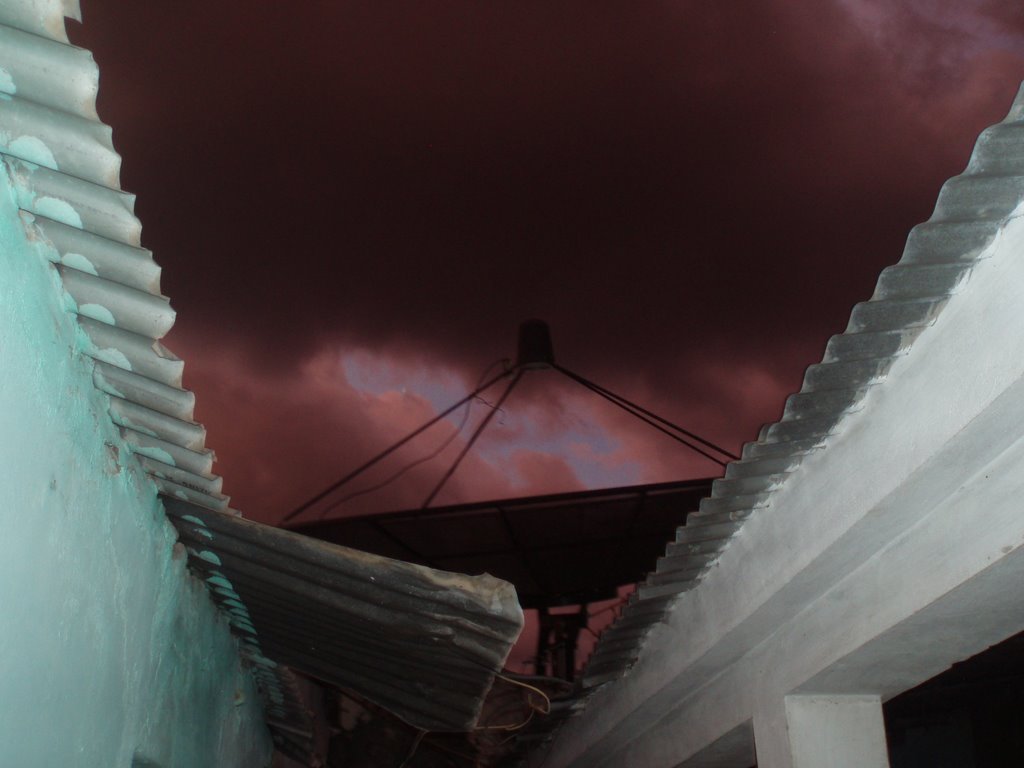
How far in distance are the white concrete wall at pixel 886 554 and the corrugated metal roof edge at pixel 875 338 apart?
58 millimetres

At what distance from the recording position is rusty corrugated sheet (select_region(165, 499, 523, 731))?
3221 millimetres

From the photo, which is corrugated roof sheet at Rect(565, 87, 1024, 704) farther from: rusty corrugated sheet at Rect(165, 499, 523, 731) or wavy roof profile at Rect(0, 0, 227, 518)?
wavy roof profile at Rect(0, 0, 227, 518)

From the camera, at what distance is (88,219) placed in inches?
87.2

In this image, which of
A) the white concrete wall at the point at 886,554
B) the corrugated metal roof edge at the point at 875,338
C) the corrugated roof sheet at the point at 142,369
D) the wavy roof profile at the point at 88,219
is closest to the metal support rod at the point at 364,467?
the corrugated roof sheet at the point at 142,369

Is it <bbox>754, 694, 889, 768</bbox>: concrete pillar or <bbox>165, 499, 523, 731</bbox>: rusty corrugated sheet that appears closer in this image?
<bbox>165, 499, 523, 731</bbox>: rusty corrugated sheet

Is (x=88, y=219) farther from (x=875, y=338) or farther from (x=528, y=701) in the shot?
(x=528, y=701)

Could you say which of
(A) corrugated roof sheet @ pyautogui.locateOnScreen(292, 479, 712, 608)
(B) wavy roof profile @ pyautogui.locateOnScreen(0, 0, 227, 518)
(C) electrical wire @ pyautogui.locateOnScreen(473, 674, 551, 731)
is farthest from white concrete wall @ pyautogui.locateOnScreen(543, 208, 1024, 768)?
(B) wavy roof profile @ pyautogui.locateOnScreen(0, 0, 227, 518)

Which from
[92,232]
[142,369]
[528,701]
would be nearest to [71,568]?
[142,369]

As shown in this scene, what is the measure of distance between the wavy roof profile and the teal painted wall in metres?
0.06

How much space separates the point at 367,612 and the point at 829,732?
2.39m

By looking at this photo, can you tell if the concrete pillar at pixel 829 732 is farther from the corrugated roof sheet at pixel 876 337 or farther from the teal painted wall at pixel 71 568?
the teal painted wall at pixel 71 568

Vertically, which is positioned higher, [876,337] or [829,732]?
[876,337]

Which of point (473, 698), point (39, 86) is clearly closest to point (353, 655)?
point (473, 698)

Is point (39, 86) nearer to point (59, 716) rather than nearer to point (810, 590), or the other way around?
point (59, 716)
